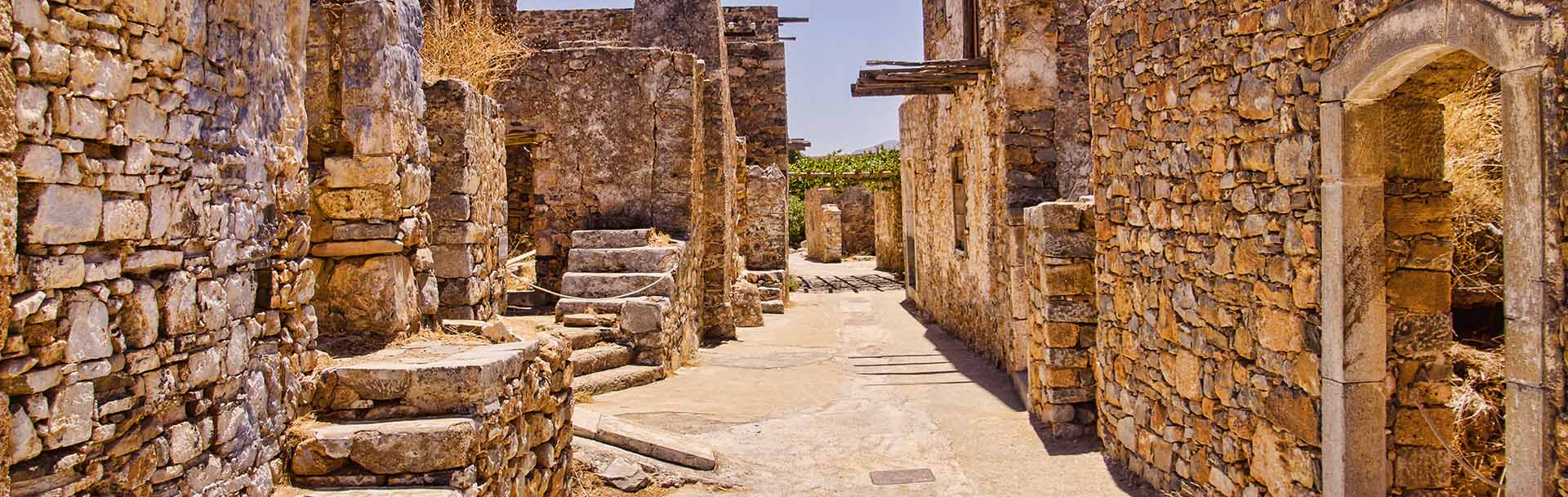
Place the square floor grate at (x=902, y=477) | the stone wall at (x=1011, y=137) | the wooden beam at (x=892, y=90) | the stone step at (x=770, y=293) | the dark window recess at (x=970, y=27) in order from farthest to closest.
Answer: the stone step at (x=770, y=293)
the dark window recess at (x=970, y=27)
the wooden beam at (x=892, y=90)
the stone wall at (x=1011, y=137)
the square floor grate at (x=902, y=477)

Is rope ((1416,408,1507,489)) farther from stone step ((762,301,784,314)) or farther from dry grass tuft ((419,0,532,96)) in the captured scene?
stone step ((762,301,784,314))

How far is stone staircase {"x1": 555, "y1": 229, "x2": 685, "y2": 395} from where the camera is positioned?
8227 mm

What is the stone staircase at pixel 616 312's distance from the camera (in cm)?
→ 823

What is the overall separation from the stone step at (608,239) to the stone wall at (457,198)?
9.71 ft

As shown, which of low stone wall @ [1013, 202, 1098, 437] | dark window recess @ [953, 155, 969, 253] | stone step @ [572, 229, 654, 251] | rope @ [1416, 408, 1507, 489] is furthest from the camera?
dark window recess @ [953, 155, 969, 253]

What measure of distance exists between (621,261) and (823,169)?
22.0m

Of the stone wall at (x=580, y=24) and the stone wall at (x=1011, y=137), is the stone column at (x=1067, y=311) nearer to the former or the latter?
the stone wall at (x=1011, y=137)

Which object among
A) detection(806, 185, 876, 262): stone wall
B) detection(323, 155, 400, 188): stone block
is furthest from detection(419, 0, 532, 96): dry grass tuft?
detection(806, 185, 876, 262): stone wall

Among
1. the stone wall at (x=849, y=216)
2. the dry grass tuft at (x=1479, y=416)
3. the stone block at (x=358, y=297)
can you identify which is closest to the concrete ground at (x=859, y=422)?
the dry grass tuft at (x=1479, y=416)

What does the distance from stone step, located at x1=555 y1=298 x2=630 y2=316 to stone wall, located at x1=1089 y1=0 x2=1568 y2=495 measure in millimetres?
4292

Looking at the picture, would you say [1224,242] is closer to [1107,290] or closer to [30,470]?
[1107,290]

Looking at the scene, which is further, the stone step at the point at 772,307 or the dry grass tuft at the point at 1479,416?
the stone step at the point at 772,307

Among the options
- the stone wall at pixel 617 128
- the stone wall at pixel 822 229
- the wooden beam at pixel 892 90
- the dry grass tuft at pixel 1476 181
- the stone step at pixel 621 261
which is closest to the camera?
the dry grass tuft at pixel 1476 181

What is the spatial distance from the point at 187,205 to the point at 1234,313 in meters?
4.03
